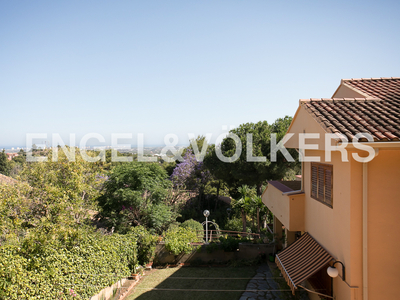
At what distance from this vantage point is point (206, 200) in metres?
35.8

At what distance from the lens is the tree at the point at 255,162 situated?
88.8 feet

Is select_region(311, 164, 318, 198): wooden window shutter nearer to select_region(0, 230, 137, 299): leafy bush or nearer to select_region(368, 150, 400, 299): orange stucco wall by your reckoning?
select_region(368, 150, 400, 299): orange stucco wall

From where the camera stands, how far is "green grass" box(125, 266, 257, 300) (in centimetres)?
1246

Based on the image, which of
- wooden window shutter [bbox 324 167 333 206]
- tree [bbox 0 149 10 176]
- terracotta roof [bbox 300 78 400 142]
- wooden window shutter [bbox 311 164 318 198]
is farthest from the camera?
tree [bbox 0 149 10 176]

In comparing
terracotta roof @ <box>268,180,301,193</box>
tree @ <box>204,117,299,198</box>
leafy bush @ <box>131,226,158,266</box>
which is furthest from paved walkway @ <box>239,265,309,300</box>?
tree @ <box>204,117,299,198</box>

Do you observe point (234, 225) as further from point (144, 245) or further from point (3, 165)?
point (3, 165)

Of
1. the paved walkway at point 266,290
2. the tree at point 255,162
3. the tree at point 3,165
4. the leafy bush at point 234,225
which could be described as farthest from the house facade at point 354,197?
the tree at point 3,165

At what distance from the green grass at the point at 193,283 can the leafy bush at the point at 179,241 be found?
125 centimetres

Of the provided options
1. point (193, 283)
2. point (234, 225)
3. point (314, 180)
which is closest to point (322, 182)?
point (314, 180)

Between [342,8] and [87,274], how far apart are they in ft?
69.2

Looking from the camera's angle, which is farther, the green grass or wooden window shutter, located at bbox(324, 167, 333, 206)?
the green grass

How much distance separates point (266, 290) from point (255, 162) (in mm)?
16223

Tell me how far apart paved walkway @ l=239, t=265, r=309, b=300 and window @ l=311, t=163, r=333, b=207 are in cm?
506

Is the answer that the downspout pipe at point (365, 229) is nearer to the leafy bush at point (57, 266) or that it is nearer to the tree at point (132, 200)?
the leafy bush at point (57, 266)
